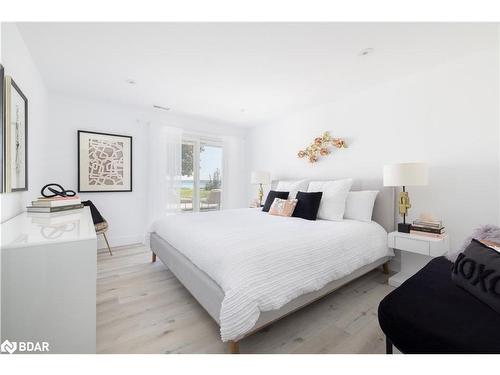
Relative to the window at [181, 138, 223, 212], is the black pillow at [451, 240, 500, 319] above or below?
below

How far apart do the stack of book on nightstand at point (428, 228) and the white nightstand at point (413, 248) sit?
43mm

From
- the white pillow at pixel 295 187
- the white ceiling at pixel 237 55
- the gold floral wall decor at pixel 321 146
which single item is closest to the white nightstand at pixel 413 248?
the white pillow at pixel 295 187

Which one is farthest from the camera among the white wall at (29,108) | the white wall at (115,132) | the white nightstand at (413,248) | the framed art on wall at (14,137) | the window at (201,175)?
the window at (201,175)

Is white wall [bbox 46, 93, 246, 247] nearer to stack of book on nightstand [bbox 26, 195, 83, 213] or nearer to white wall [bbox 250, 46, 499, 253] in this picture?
stack of book on nightstand [bbox 26, 195, 83, 213]

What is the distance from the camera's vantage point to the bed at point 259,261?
1378 mm

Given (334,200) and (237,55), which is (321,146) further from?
(237,55)

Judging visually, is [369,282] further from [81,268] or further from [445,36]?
[81,268]

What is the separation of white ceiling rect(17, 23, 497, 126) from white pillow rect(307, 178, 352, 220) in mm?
1296

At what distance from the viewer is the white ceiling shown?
1.83 metres

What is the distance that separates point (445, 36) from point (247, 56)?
1721mm

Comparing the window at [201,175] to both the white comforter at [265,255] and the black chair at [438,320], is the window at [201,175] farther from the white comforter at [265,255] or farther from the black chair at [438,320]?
the black chair at [438,320]

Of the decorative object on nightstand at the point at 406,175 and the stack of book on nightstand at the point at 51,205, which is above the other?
the decorative object on nightstand at the point at 406,175

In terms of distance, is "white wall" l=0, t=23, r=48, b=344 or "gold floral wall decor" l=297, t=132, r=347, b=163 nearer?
"white wall" l=0, t=23, r=48, b=344

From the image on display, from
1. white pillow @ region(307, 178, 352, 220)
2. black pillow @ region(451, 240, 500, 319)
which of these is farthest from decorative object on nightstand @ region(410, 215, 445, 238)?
black pillow @ region(451, 240, 500, 319)
